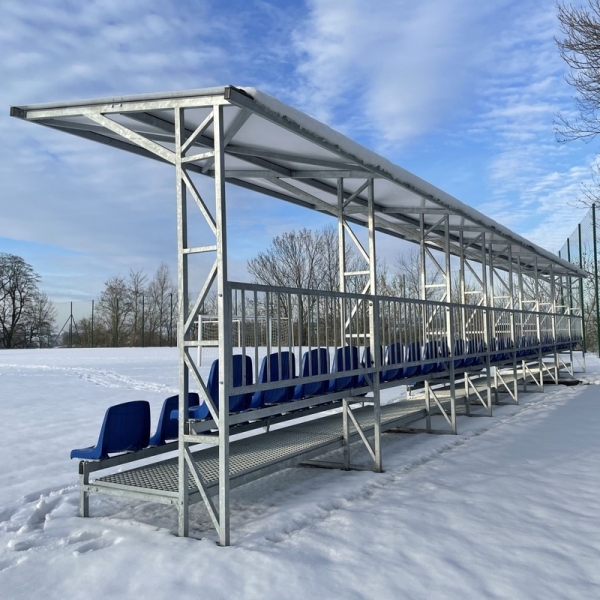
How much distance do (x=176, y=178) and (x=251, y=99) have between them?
792mm

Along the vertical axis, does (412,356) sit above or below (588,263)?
below

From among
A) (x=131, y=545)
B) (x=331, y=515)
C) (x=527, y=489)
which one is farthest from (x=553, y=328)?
(x=131, y=545)

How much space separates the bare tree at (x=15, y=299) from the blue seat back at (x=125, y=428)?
4177 centimetres

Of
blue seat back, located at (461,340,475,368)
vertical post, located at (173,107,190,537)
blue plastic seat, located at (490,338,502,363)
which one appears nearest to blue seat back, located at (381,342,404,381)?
blue seat back, located at (461,340,475,368)

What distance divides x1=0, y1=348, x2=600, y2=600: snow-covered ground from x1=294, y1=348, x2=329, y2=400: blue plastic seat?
2.70ft

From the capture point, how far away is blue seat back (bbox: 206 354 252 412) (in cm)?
455

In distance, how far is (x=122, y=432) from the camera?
456cm

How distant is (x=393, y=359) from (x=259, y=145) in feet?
9.17

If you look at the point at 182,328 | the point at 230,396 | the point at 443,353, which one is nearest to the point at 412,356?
the point at 443,353

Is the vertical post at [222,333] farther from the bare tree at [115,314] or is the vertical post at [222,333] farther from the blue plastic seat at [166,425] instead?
the bare tree at [115,314]

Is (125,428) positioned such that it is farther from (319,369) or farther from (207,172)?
(207,172)

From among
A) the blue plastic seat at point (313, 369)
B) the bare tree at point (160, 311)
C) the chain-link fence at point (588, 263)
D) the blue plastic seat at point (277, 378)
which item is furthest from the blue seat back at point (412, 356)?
the bare tree at point (160, 311)

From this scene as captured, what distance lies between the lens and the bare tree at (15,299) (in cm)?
4269

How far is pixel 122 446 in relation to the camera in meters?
4.59
